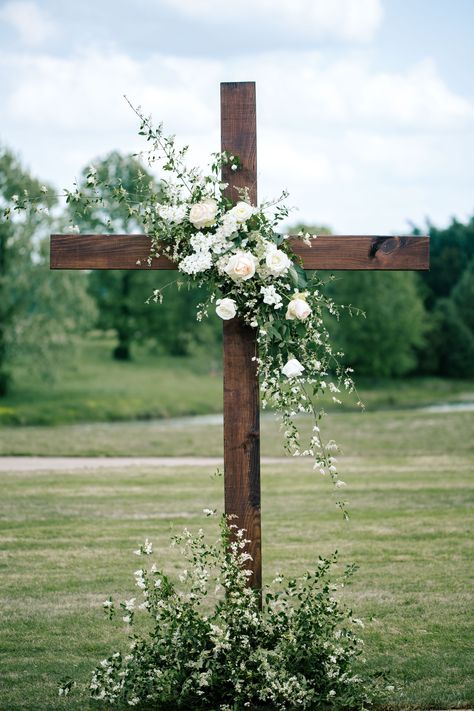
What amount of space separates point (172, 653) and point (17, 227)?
1263 inches

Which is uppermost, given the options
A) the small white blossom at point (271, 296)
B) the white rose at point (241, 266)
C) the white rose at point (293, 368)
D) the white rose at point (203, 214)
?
the white rose at point (203, 214)

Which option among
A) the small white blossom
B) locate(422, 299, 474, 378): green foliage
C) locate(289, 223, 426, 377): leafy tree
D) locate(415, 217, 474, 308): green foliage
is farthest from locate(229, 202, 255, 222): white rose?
locate(415, 217, 474, 308): green foliage

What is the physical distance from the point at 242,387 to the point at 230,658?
158 centimetres

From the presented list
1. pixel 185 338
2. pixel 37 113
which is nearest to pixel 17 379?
pixel 185 338

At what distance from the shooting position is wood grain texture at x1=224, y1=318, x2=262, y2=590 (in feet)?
17.5

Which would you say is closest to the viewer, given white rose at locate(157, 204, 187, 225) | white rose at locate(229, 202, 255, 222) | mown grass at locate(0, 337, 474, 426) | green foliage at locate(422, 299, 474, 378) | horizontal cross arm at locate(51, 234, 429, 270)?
white rose at locate(229, 202, 255, 222)

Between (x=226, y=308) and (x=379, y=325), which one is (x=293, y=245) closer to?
(x=226, y=308)

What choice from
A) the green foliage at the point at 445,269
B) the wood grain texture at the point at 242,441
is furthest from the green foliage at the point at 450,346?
the wood grain texture at the point at 242,441

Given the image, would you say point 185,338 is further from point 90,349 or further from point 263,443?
point 263,443

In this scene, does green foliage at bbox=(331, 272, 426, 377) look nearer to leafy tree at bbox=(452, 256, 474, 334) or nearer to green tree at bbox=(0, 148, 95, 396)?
leafy tree at bbox=(452, 256, 474, 334)

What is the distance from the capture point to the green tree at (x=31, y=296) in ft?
114

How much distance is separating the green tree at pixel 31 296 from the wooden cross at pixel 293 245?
29.4m

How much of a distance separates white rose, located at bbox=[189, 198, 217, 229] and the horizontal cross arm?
51 centimetres

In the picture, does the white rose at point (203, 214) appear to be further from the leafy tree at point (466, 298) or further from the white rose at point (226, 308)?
the leafy tree at point (466, 298)
